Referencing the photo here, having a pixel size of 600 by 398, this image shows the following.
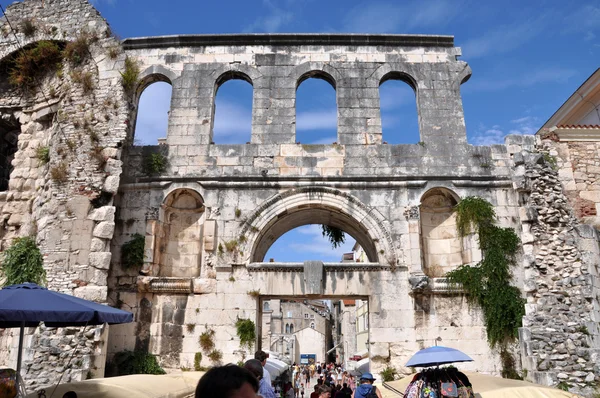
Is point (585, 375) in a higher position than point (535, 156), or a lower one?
lower

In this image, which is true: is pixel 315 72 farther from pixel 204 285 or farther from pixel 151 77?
pixel 204 285

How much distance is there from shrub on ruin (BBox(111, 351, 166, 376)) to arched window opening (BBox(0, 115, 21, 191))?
652 centimetres

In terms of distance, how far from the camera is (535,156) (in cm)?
1218

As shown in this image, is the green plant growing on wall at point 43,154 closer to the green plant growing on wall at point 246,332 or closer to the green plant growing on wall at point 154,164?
the green plant growing on wall at point 154,164

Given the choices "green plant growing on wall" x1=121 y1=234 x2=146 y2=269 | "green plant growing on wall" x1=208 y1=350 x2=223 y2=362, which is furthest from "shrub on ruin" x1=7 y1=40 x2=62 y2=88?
"green plant growing on wall" x1=208 y1=350 x2=223 y2=362

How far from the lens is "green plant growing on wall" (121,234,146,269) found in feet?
38.9

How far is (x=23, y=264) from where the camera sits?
1112cm

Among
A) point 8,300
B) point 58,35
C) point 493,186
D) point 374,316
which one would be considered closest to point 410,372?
point 374,316

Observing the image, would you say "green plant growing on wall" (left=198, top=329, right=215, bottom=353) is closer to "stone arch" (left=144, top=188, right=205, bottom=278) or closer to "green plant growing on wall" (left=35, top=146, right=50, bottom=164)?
"stone arch" (left=144, top=188, right=205, bottom=278)

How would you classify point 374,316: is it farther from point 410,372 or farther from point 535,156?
point 535,156

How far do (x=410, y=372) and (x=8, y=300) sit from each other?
27.6 ft

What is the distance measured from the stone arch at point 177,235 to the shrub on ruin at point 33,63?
5.13 meters

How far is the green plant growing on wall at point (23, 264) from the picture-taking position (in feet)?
36.0

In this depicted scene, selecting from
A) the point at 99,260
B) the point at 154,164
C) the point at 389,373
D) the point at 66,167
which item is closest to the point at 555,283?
the point at 389,373
